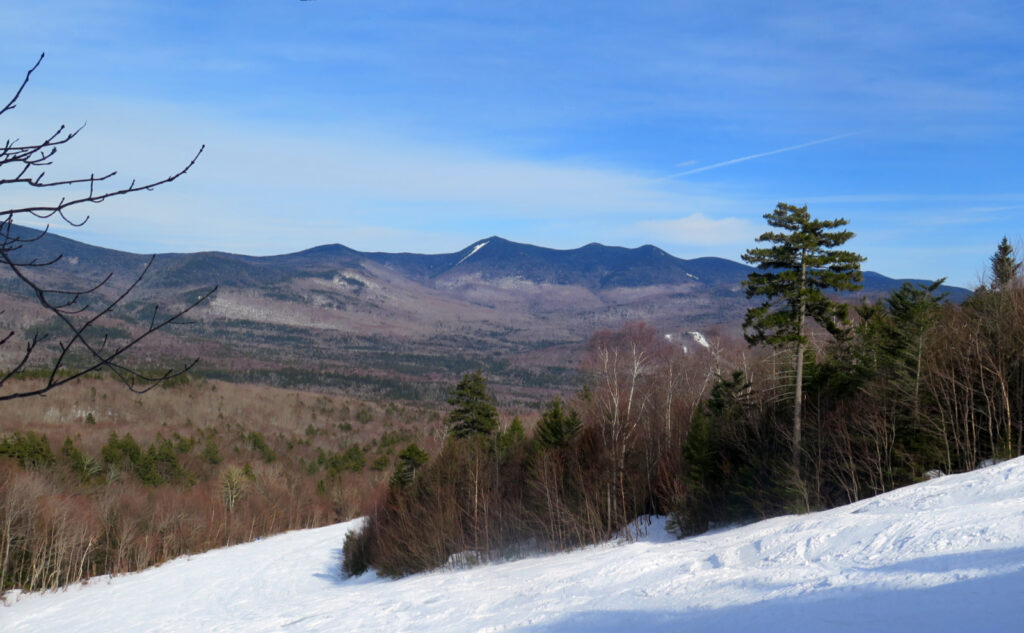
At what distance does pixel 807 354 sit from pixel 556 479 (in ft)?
43.5

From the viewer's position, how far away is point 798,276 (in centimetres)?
2361

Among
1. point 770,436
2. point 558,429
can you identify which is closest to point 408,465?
point 558,429

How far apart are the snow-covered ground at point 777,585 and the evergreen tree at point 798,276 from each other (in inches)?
265

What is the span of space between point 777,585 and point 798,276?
1308cm

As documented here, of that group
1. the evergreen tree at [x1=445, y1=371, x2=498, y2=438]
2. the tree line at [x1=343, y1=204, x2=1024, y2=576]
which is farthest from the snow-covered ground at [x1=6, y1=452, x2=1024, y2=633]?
the evergreen tree at [x1=445, y1=371, x2=498, y2=438]

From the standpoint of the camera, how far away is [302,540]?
184ft

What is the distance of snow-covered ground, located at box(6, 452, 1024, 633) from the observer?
10.2 m

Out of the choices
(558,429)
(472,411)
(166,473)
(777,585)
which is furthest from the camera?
(166,473)

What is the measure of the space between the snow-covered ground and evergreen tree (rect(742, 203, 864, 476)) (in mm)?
6724

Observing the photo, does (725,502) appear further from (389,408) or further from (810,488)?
(389,408)

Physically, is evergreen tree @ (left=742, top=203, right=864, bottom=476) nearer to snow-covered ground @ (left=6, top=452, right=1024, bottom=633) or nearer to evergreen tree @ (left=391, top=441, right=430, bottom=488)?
snow-covered ground @ (left=6, top=452, right=1024, bottom=633)

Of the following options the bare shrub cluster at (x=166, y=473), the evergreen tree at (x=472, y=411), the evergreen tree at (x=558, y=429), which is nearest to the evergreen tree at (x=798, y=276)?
the evergreen tree at (x=558, y=429)

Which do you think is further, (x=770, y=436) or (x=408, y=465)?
(x=408, y=465)

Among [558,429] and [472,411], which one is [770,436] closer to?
[558,429]
